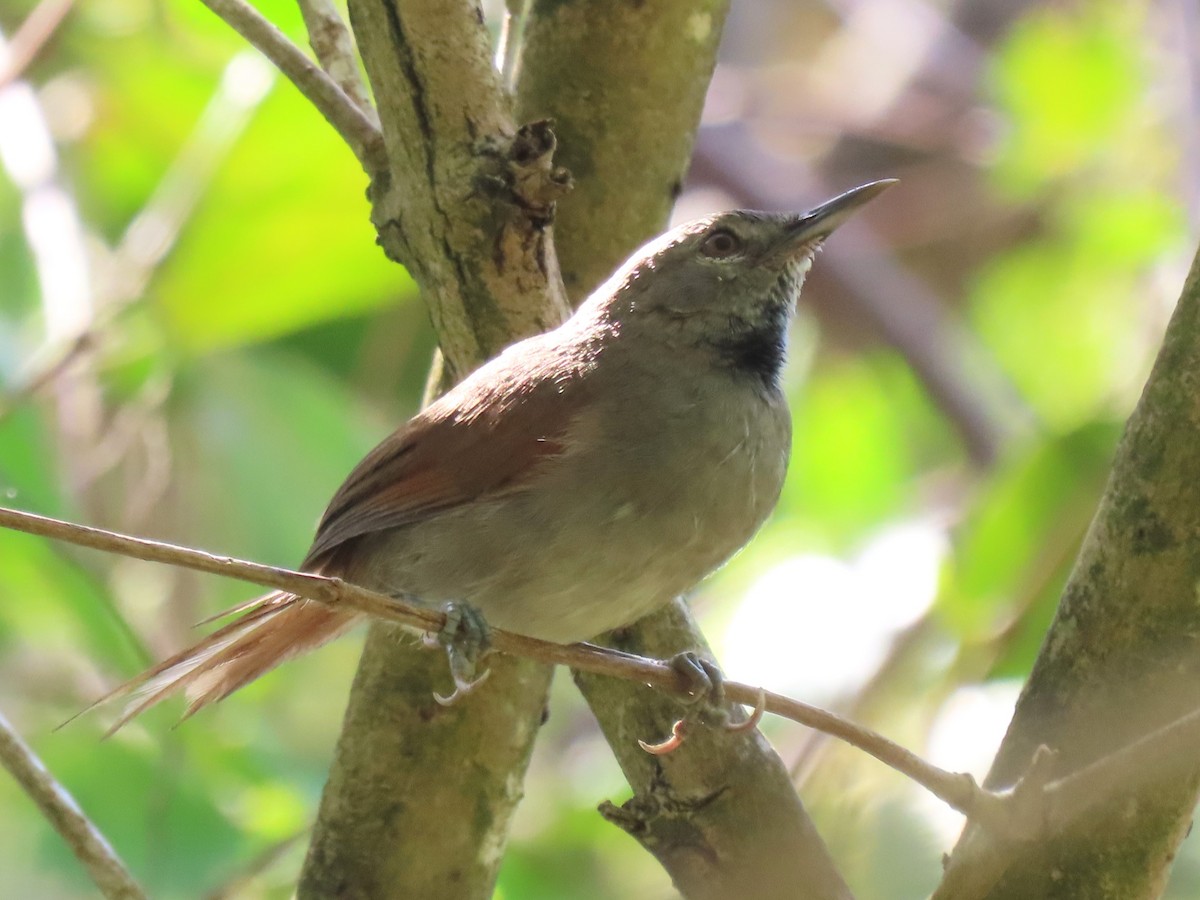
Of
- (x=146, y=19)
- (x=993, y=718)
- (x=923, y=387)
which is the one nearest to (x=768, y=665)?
(x=993, y=718)

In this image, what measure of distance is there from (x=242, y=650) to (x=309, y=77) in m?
1.27

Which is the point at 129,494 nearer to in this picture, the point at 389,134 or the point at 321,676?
the point at 321,676

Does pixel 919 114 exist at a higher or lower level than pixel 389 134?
higher

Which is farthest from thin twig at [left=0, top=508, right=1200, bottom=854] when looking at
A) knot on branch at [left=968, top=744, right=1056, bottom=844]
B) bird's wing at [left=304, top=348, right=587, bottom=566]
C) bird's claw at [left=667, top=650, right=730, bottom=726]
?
bird's wing at [left=304, top=348, right=587, bottom=566]

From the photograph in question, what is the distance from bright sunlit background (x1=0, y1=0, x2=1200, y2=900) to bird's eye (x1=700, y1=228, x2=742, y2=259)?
1313 millimetres

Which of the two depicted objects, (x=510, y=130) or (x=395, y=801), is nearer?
(x=510, y=130)

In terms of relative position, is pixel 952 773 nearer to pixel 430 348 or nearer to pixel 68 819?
pixel 68 819

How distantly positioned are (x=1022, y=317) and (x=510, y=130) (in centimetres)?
561

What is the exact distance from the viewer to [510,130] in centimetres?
302

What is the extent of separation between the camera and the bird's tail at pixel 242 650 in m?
3.17

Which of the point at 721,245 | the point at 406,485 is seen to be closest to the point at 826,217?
the point at 721,245

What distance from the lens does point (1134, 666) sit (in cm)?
244

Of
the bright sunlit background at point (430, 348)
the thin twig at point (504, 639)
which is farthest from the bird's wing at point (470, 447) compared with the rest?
the bright sunlit background at point (430, 348)

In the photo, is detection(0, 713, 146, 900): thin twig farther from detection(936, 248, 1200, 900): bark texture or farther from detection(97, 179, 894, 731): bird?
detection(936, 248, 1200, 900): bark texture
